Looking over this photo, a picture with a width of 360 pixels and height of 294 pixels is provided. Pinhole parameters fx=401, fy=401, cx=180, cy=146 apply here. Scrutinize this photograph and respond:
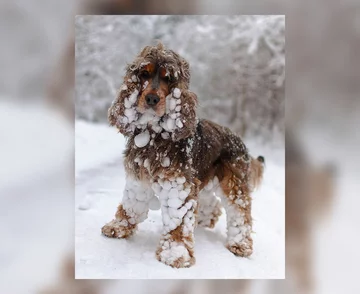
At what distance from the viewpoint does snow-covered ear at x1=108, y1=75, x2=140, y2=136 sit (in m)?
1.69

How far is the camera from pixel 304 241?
1934mm

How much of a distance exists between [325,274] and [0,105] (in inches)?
68.5

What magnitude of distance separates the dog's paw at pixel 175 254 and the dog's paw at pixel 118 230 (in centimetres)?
20

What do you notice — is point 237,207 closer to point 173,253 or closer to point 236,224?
point 236,224

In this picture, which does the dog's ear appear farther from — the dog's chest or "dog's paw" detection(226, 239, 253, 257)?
"dog's paw" detection(226, 239, 253, 257)

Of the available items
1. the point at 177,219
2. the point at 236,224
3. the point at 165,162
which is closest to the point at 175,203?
the point at 177,219

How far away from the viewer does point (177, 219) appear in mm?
1768

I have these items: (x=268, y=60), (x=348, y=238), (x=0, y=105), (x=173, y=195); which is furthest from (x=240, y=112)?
(x=0, y=105)

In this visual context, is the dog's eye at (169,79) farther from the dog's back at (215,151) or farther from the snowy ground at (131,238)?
the snowy ground at (131,238)

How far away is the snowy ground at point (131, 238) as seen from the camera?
1858 millimetres

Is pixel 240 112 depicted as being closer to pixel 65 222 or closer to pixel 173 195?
pixel 173 195

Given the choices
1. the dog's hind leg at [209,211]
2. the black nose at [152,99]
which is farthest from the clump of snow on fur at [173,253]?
the black nose at [152,99]

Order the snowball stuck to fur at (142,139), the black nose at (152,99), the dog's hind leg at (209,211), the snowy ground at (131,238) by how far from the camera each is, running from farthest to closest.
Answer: the dog's hind leg at (209,211)
the snowy ground at (131,238)
the snowball stuck to fur at (142,139)
the black nose at (152,99)

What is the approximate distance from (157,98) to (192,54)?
0.52 m
